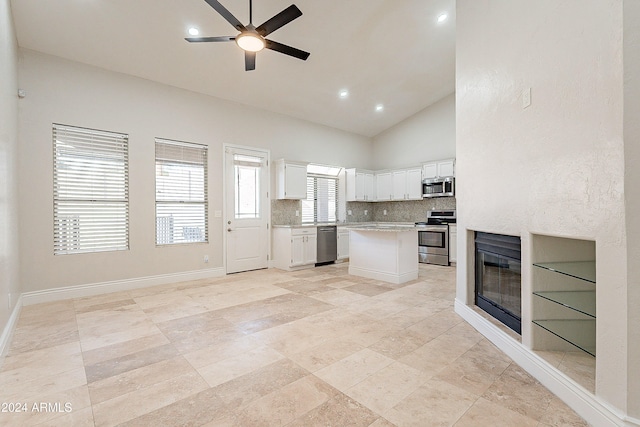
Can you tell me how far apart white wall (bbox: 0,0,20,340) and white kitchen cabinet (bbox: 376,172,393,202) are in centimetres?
725

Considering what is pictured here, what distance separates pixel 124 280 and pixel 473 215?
514 centimetres

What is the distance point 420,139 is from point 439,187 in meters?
1.56

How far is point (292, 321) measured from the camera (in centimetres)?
336

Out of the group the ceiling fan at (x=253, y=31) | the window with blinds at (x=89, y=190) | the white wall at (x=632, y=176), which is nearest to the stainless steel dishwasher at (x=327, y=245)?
the window with blinds at (x=89, y=190)

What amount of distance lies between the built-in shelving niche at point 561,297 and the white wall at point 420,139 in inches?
207

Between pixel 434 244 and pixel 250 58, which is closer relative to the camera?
pixel 250 58

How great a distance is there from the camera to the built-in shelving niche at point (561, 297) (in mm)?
2266

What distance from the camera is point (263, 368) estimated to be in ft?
7.72

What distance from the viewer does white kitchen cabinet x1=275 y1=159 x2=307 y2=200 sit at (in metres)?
6.48

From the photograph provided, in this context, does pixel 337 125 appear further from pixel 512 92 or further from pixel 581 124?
pixel 581 124

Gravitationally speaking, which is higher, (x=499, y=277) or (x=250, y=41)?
(x=250, y=41)

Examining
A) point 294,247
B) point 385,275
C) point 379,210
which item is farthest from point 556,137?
point 379,210

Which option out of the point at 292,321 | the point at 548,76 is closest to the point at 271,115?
the point at 292,321

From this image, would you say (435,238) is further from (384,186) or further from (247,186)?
(247,186)
